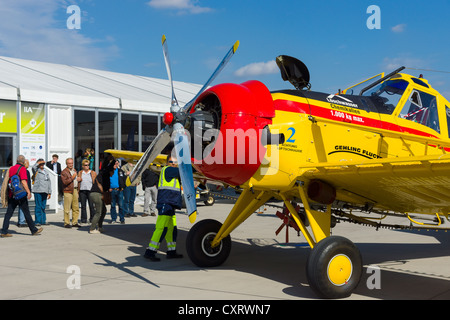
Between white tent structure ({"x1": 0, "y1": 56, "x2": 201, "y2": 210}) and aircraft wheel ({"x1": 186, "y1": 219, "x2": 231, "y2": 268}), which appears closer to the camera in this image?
aircraft wheel ({"x1": 186, "y1": 219, "x2": 231, "y2": 268})

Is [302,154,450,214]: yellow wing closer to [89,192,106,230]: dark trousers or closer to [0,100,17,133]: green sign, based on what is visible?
[89,192,106,230]: dark trousers

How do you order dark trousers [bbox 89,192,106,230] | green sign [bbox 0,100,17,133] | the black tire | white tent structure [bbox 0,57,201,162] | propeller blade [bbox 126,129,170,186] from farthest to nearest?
the black tire < white tent structure [bbox 0,57,201,162] < green sign [bbox 0,100,17,133] < dark trousers [bbox 89,192,106,230] < propeller blade [bbox 126,129,170,186]

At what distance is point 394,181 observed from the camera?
5879mm

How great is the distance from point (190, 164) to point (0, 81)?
12.7 meters

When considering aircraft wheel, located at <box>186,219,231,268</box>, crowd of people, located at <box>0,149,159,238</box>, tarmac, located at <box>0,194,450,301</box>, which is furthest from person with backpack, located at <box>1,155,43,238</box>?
aircraft wheel, located at <box>186,219,231,268</box>

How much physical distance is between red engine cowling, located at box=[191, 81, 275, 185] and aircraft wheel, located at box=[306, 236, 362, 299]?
1305mm

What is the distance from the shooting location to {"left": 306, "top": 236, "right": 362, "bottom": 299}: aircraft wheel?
5797mm

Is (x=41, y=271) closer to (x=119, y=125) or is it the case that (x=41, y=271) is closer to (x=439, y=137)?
(x=439, y=137)

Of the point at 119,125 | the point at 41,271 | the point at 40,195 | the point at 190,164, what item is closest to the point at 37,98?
the point at 119,125

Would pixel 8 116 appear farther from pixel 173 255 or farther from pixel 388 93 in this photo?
pixel 388 93

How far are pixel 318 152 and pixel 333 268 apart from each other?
153 cm

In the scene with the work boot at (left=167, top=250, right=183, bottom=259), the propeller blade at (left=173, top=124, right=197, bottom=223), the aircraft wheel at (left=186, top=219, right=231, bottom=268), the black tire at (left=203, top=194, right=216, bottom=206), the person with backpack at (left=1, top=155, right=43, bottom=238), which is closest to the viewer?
the propeller blade at (left=173, top=124, right=197, bottom=223)
